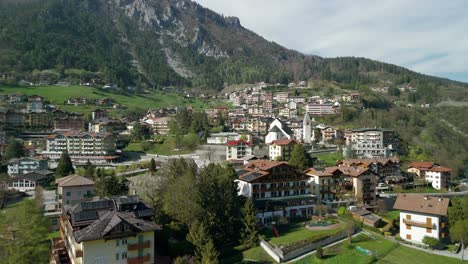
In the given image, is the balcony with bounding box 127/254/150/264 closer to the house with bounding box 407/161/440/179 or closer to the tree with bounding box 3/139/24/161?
the tree with bounding box 3/139/24/161

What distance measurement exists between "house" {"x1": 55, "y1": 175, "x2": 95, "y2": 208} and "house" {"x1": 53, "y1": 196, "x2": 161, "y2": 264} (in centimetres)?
1473

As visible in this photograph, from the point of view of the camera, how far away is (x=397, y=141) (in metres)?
90.2

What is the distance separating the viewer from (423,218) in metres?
38.2

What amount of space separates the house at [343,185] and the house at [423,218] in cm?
1190

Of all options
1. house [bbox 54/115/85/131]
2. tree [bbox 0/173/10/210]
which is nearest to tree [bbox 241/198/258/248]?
tree [bbox 0/173/10/210]

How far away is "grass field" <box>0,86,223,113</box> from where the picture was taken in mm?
120400

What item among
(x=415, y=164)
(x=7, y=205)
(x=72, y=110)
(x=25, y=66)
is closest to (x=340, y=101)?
(x=415, y=164)

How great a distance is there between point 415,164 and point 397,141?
17.5m

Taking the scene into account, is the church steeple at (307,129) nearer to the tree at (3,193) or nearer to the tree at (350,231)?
the tree at (350,231)

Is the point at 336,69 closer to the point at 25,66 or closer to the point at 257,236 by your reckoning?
the point at 25,66

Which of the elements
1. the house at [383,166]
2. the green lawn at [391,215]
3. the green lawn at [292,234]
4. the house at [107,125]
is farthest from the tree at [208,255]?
the house at [107,125]

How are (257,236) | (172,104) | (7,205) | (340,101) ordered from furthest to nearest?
(172,104) < (340,101) < (7,205) < (257,236)

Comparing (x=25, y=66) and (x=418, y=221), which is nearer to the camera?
(x=418, y=221)

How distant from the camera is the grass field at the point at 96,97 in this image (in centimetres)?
12040
